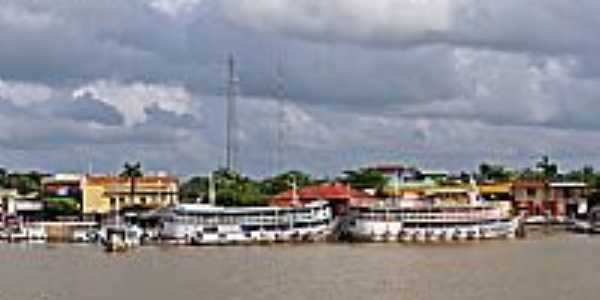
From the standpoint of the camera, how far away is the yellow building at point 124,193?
178 meters

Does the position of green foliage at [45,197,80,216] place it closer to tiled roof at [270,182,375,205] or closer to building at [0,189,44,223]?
building at [0,189,44,223]

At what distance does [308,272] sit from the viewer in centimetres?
9012

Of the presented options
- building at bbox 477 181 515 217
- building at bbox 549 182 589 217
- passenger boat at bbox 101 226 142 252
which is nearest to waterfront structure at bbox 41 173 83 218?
passenger boat at bbox 101 226 142 252

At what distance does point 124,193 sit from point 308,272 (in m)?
91.9

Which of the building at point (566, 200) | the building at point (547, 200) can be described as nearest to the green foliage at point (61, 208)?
the building at point (547, 200)

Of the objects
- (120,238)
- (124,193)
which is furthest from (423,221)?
(124,193)

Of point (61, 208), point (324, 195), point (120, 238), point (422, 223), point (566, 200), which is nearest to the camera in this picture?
point (120, 238)

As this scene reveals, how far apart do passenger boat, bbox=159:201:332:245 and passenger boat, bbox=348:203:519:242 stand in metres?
5.71

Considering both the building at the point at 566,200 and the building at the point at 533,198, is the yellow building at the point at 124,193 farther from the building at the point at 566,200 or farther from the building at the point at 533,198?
the building at the point at 566,200

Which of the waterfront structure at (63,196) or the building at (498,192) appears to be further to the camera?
the building at (498,192)

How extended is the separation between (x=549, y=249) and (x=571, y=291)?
48526mm

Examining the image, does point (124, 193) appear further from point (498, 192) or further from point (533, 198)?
point (533, 198)

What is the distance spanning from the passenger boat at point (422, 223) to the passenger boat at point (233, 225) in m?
5.71

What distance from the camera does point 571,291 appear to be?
7312 cm
